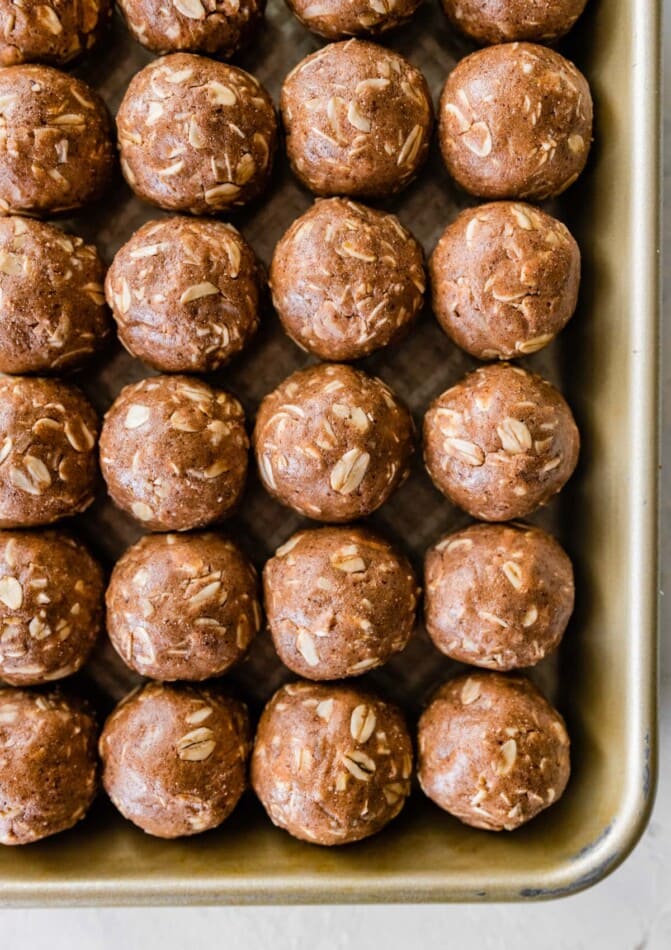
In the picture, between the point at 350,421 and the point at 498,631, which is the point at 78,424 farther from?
the point at 498,631

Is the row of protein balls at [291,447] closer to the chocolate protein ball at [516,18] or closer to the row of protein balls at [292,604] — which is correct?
the row of protein balls at [292,604]

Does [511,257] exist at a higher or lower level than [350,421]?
higher

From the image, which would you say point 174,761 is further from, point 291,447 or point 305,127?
point 305,127

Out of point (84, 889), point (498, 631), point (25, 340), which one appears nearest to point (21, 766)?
point (84, 889)

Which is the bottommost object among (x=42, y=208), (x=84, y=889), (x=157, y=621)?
(x=84, y=889)

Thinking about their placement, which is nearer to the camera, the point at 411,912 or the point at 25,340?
the point at 25,340

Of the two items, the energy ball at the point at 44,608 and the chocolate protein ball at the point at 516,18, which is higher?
the chocolate protein ball at the point at 516,18

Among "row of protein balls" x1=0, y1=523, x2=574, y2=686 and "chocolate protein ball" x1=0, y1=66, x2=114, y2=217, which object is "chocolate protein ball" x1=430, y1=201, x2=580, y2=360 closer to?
"row of protein balls" x1=0, y1=523, x2=574, y2=686

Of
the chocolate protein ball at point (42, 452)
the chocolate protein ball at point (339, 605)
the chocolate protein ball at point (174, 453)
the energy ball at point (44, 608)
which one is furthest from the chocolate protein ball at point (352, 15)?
the energy ball at point (44, 608)
